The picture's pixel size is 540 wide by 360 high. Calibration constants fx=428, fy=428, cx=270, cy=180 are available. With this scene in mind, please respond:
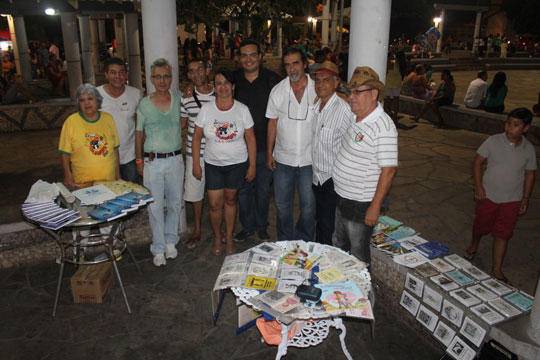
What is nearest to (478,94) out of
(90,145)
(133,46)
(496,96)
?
(496,96)

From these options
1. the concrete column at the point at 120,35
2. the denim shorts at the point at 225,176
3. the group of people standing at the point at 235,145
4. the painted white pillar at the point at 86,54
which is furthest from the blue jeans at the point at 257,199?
the concrete column at the point at 120,35

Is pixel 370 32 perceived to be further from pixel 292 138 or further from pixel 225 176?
pixel 225 176

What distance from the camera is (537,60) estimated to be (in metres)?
30.8

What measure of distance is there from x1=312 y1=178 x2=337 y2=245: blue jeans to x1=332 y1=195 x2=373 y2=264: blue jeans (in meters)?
0.40

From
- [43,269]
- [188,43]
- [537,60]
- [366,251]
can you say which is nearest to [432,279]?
[366,251]

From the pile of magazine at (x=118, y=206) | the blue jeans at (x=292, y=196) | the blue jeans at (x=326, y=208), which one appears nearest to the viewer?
the pile of magazine at (x=118, y=206)

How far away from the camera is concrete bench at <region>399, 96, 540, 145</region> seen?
1000 centimetres

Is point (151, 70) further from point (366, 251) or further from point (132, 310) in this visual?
point (366, 251)

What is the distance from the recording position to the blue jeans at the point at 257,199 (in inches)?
194

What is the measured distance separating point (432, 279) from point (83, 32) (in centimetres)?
1806

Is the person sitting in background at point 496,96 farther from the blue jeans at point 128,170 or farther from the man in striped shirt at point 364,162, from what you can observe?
the blue jeans at point 128,170

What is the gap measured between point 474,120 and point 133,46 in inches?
488

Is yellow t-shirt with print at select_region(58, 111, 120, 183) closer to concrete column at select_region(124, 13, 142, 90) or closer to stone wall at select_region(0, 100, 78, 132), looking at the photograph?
stone wall at select_region(0, 100, 78, 132)

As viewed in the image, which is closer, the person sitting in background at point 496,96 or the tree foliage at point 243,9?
the person sitting in background at point 496,96
